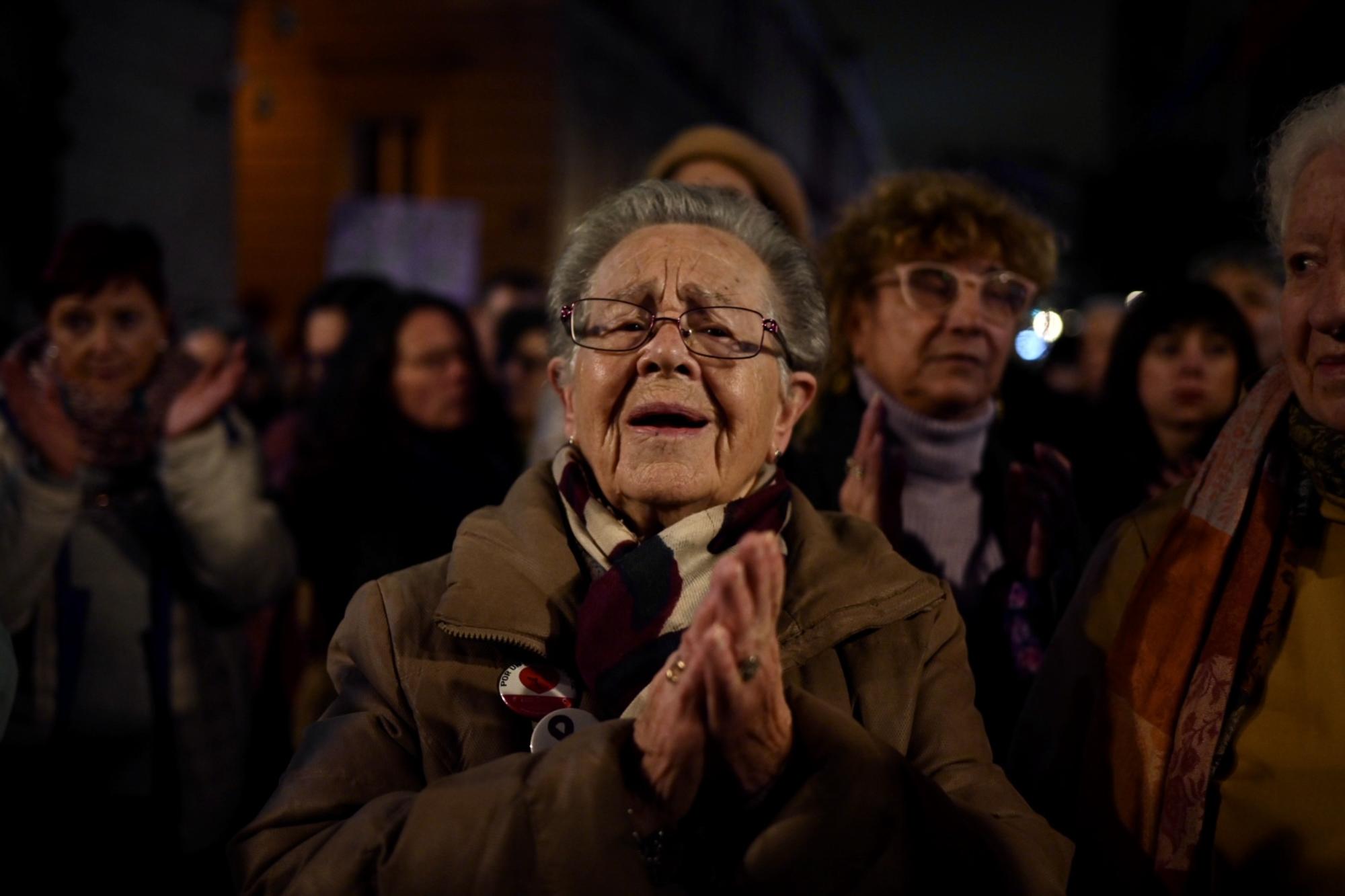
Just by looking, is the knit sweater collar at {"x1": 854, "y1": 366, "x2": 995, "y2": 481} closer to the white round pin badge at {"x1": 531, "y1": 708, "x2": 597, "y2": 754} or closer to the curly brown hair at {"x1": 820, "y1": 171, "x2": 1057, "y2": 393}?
the curly brown hair at {"x1": 820, "y1": 171, "x2": 1057, "y2": 393}

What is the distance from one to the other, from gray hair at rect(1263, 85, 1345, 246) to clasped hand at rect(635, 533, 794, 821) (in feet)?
4.35

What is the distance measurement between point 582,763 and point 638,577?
1.33 ft

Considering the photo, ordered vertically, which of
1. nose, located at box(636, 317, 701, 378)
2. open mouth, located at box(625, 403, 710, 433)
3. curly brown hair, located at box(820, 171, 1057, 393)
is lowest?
open mouth, located at box(625, 403, 710, 433)

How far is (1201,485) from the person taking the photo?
219cm

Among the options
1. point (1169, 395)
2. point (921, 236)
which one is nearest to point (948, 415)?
point (921, 236)

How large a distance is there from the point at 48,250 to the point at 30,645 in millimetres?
6044

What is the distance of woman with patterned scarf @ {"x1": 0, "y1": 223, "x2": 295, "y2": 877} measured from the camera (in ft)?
9.19

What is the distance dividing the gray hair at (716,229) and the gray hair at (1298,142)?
919 mm

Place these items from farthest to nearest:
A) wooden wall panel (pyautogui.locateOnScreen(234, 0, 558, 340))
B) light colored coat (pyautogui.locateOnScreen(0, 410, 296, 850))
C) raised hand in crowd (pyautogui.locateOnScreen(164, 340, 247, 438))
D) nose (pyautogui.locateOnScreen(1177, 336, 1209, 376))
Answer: wooden wall panel (pyautogui.locateOnScreen(234, 0, 558, 340)) < nose (pyautogui.locateOnScreen(1177, 336, 1209, 376)) < raised hand in crowd (pyautogui.locateOnScreen(164, 340, 247, 438)) < light colored coat (pyautogui.locateOnScreen(0, 410, 296, 850))

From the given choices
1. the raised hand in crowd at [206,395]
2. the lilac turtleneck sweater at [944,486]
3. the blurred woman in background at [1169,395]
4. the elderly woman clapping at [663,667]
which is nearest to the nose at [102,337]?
the raised hand in crowd at [206,395]

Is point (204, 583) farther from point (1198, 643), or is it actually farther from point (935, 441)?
point (1198, 643)

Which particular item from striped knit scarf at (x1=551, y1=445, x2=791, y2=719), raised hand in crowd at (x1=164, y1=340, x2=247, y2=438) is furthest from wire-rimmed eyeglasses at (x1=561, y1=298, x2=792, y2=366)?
raised hand in crowd at (x1=164, y1=340, x2=247, y2=438)

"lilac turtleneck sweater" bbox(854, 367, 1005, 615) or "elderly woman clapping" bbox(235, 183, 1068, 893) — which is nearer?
"elderly woman clapping" bbox(235, 183, 1068, 893)

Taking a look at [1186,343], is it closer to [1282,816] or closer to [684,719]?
[1282,816]
